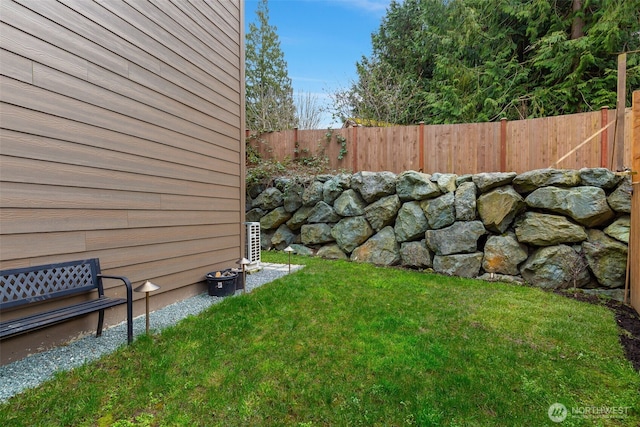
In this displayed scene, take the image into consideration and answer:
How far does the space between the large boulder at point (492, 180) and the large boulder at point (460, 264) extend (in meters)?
1.11

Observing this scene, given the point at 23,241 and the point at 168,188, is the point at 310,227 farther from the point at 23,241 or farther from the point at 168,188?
the point at 23,241

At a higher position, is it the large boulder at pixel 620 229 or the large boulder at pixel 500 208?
the large boulder at pixel 500 208

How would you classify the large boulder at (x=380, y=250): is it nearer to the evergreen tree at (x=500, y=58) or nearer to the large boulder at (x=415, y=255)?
the large boulder at (x=415, y=255)

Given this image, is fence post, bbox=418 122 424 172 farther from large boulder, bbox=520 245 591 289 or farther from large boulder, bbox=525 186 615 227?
large boulder, bbox=520 245 591 289

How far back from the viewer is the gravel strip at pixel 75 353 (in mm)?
1884

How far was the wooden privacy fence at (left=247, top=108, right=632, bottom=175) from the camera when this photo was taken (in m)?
5.34

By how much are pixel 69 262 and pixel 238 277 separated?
2.21m

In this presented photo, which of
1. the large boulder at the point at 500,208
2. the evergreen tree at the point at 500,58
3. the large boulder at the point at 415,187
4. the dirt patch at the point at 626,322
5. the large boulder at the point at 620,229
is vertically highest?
the evergreen tree at the point at 500,58

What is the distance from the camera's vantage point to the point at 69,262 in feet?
7.73

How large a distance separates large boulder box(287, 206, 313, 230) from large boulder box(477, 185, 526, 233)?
3.26m

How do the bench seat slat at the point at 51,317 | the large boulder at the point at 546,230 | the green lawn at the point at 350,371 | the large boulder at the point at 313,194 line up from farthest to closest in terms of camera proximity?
the large boulder at the point at 313,194 → the large boulder at the point at 546,230 → the bench seat slat at the point at 51,317 → the green lawn at the point at 350,371

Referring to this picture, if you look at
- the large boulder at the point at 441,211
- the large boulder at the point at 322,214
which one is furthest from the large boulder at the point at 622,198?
the large boulder at the point at 322,214

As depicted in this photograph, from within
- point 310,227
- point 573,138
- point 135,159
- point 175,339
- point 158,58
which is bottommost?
point 175,339

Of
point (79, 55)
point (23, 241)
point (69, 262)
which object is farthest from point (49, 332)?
point (79, 55)
